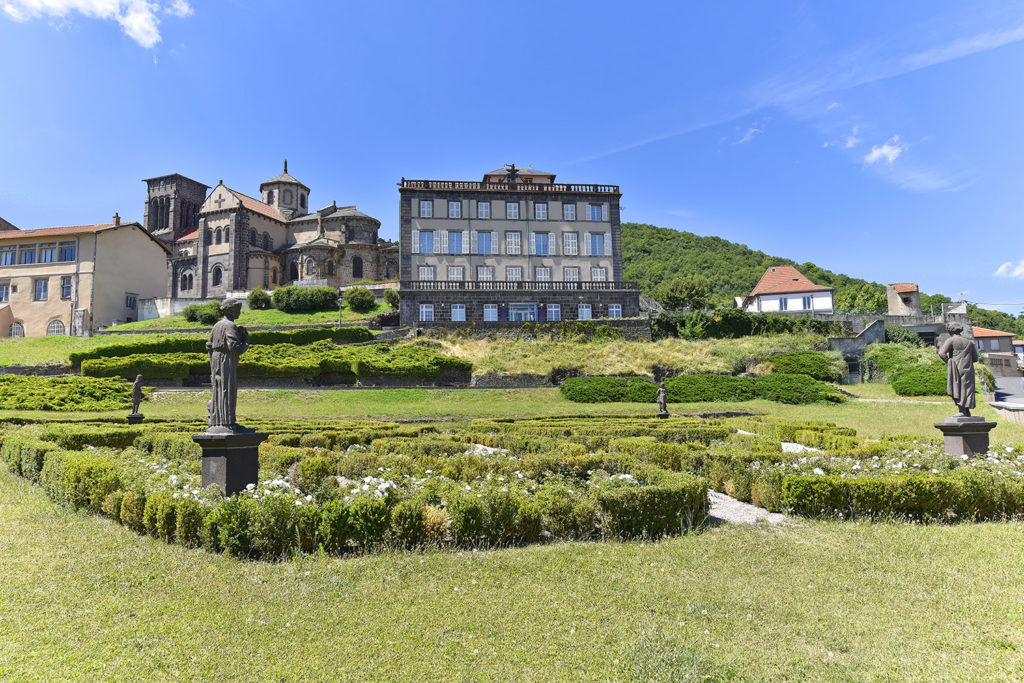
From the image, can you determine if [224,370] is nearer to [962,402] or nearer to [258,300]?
[962,402]

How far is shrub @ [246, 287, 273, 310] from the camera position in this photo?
50219mm

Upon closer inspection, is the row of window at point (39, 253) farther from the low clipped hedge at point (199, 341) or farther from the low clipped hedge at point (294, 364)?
the low clipped hedge at point (294, 364)

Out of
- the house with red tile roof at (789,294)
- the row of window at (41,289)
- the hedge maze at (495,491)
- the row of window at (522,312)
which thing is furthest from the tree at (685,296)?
the row of window at (41,289)

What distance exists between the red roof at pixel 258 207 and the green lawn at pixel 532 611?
5855 cm

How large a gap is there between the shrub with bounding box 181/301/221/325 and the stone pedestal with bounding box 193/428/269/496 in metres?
40.8

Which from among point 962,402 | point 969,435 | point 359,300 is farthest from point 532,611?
point 359,300

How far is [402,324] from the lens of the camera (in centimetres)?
4297

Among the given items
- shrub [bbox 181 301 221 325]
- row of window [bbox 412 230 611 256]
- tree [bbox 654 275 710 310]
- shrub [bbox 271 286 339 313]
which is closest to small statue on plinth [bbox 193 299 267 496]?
row of window [bbox 412 230 611 256]

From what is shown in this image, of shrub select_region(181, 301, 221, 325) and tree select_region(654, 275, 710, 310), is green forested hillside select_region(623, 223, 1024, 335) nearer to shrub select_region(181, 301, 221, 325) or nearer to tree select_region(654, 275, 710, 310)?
tree select_region(654, 275, 710, 310)

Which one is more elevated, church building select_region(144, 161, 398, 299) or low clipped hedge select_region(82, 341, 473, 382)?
church building select_region(144, 161, 398, 299)

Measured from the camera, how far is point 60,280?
49312 mm

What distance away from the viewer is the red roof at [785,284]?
55.4 metres

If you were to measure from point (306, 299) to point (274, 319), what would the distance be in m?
2.94

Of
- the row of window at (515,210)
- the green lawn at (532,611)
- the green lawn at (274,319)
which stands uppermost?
the row of window at (515,210)
